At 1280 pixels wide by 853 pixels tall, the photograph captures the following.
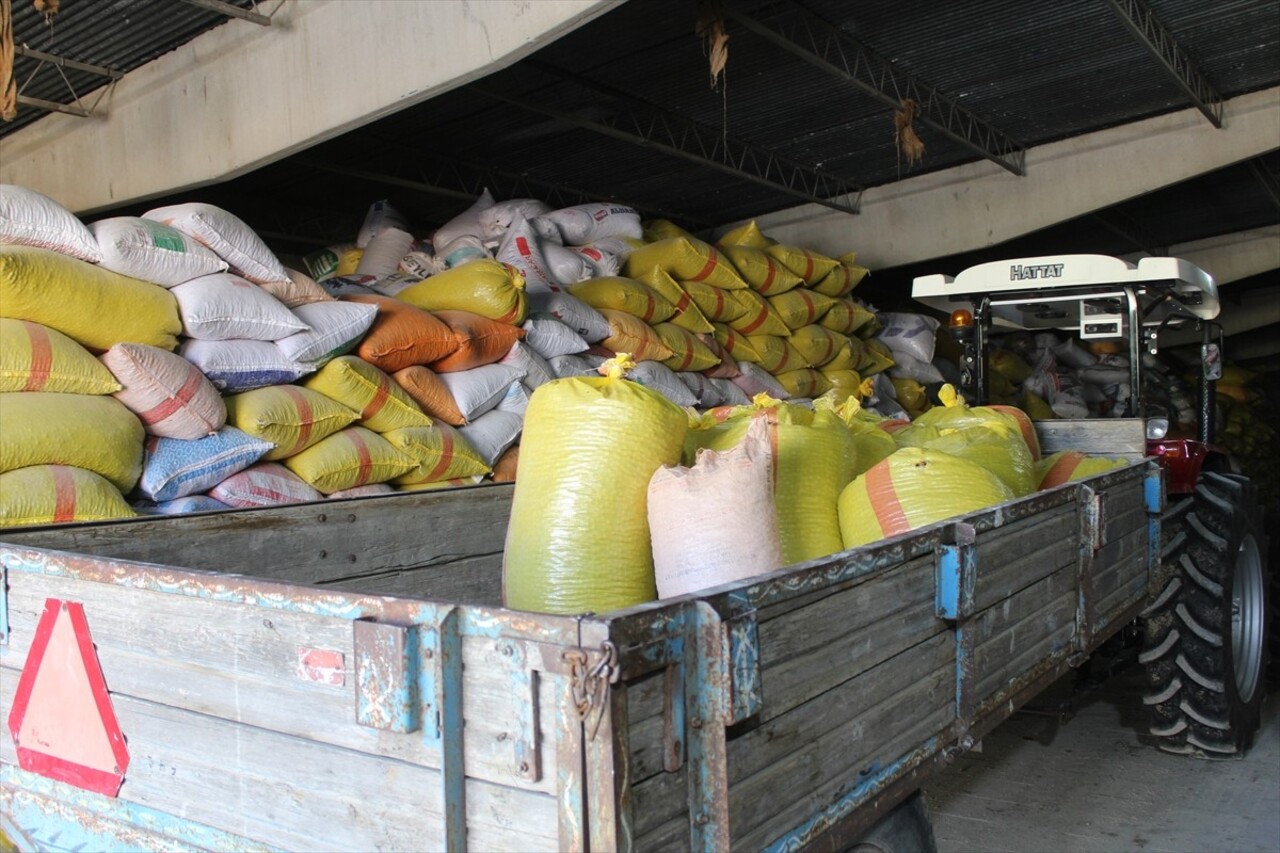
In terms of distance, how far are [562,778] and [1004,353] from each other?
8.37 meters

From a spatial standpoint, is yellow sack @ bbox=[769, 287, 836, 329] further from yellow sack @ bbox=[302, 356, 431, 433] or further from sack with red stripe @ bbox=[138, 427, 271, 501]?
sack with red stripe @ bbox=[138, 427, 271, 501]

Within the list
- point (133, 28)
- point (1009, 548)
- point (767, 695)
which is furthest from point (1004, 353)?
point (767, 695)

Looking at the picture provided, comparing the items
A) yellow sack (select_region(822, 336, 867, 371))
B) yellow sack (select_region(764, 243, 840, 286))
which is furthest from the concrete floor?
yellow sack (select_region(764, 243, 840, 286))

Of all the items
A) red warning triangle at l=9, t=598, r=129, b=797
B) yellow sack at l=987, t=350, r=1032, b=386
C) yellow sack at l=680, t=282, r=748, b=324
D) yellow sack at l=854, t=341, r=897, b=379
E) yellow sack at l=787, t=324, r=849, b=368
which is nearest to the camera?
red warning triangle at l=9, t=598, r=129, b=797

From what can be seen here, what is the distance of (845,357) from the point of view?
7230 millimetres

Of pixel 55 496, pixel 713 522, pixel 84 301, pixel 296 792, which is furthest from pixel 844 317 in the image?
pixel 296 792

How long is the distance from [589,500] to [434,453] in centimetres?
222

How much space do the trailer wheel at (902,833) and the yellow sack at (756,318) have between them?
490cm

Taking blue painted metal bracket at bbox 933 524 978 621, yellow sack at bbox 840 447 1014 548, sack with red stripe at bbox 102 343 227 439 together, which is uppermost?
sack with red stripe at bbox 102 343 227 439

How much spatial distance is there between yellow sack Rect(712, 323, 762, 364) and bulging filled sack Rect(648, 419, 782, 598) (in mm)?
4576

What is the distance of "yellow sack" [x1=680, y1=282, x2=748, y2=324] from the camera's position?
19.8ft

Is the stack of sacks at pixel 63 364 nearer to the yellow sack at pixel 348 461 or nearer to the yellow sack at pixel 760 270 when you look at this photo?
the yellow sack at pixel 348 461

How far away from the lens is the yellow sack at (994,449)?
252cm

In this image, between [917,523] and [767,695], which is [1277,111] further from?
[767,695]
